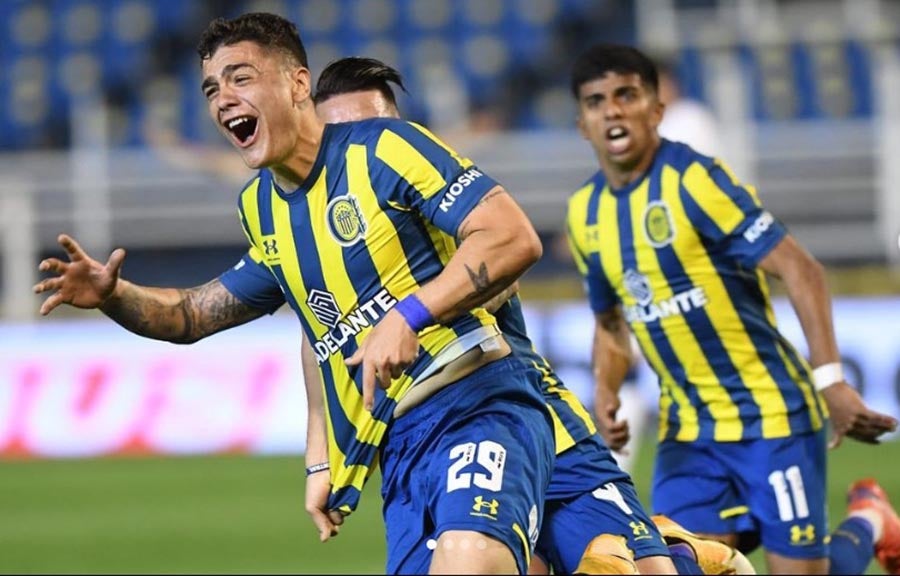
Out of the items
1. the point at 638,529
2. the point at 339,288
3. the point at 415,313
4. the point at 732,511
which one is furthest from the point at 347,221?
the point at 732,511

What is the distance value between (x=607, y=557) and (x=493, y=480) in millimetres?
431

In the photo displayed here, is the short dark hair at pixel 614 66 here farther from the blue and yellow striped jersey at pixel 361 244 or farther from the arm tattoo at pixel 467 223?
the arm tattoo at pixel 467 223

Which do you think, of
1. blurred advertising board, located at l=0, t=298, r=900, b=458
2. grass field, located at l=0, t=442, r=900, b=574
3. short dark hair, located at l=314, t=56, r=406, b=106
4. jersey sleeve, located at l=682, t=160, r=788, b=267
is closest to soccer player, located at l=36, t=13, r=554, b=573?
short dark hair, located at l=314, t=56, r=406, b=106

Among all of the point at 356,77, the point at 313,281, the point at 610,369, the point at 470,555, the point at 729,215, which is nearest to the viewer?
the point at 470,555

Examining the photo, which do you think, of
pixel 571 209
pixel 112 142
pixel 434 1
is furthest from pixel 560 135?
pixel 571 209

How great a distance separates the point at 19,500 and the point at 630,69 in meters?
6.14

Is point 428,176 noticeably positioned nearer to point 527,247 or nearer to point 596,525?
point 527,247

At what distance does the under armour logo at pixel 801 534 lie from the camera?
610 centimetres

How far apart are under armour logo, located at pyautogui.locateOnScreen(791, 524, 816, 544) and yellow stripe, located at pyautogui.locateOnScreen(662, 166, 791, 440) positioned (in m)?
0.33

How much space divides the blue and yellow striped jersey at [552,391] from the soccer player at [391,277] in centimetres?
17

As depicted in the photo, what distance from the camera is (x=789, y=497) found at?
20.0 ft

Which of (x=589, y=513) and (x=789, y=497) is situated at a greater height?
(x=589, y=513)

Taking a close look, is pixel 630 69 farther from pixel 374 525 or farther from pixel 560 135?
pixel 560 135

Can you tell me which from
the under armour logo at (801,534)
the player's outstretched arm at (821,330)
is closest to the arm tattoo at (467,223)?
the player's outstretched arm at (821,330)
